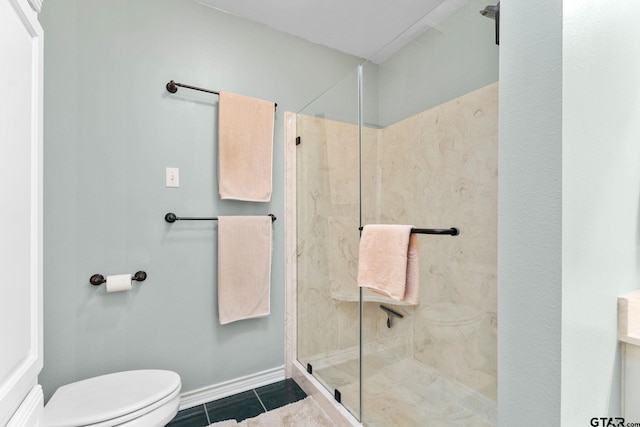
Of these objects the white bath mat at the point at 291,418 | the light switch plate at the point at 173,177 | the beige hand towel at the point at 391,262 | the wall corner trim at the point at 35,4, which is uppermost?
the wall corner trim at the point at 35,4

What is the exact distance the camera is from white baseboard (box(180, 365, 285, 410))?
5.80 ft

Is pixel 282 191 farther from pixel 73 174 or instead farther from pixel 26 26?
pixel 26 26

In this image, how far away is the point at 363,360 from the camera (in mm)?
1663

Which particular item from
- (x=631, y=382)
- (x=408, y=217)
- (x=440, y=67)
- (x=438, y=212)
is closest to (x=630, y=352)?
(x=631, y=382)

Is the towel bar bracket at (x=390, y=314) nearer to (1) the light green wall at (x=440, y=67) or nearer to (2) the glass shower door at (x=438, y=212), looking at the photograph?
(2) the glass shower door at (x=438, y=212)

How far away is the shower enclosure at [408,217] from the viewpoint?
4.10 ft

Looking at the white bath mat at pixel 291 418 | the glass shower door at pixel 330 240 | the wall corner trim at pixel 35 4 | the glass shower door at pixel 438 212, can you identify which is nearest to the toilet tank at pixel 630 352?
the glass shower door at pixel 438 212

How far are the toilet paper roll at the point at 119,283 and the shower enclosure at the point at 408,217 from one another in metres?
0.95

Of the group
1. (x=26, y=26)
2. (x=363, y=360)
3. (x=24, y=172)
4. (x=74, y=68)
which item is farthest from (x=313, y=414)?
(x=74, y=68)

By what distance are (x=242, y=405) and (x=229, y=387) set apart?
0.16 meters

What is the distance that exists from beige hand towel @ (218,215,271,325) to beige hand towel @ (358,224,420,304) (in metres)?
0.73

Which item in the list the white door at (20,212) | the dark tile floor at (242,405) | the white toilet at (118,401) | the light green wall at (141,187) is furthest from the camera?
the dark tile floor at (242,405)

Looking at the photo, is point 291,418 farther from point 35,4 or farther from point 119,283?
point 35,4

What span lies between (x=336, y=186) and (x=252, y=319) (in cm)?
100
